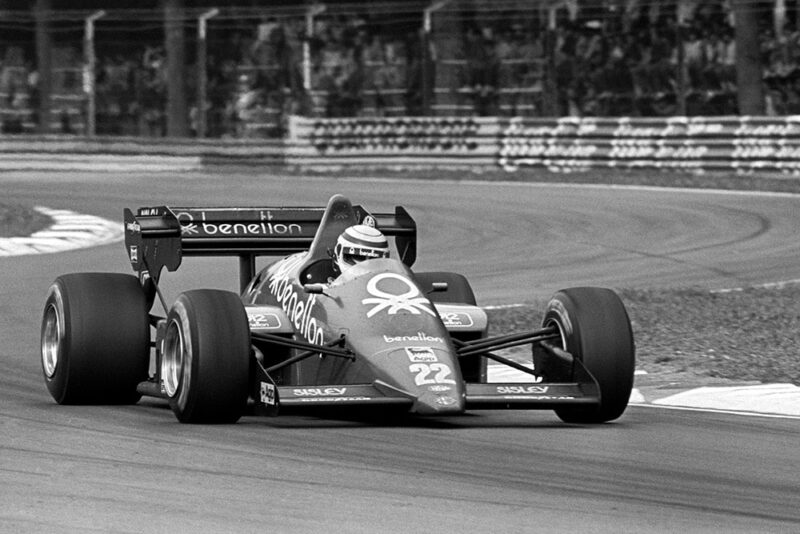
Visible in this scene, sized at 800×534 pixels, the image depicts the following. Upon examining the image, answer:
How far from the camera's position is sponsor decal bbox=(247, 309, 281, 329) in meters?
9.13

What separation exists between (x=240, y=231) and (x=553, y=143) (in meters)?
19.4

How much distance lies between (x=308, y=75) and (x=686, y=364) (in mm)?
21842

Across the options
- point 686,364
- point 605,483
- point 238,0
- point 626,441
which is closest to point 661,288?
point 686,364

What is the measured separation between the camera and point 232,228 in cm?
1055

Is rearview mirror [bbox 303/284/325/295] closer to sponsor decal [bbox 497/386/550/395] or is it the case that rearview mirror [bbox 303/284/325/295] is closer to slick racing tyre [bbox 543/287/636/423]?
sponsor decal [bbox 497/386/550/395]

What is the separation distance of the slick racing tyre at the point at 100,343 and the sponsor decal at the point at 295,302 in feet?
2.28

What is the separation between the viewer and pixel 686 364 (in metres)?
11.1

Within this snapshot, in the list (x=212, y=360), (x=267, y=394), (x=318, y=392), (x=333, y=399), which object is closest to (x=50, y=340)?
(x=212, y=360)

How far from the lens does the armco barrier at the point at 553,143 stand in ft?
89.8

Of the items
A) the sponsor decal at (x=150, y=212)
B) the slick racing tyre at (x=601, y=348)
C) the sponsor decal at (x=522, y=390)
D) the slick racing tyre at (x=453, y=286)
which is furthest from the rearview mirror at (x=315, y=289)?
the sponsor decal at (x=150, y=212)

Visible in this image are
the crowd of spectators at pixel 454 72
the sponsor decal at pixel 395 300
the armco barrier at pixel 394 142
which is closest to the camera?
the sponsor decal at pixel 395 300

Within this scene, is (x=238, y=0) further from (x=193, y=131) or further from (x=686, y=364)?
(x=686, y=364)

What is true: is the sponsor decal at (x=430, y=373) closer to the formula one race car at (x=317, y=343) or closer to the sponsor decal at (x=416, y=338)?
the formula one race car at (x=317, y=343)

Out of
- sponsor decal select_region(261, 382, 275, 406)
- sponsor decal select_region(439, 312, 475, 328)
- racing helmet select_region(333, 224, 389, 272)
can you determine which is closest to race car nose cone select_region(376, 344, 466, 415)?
sponsor decal select_region(261, 382, 275, 406)
